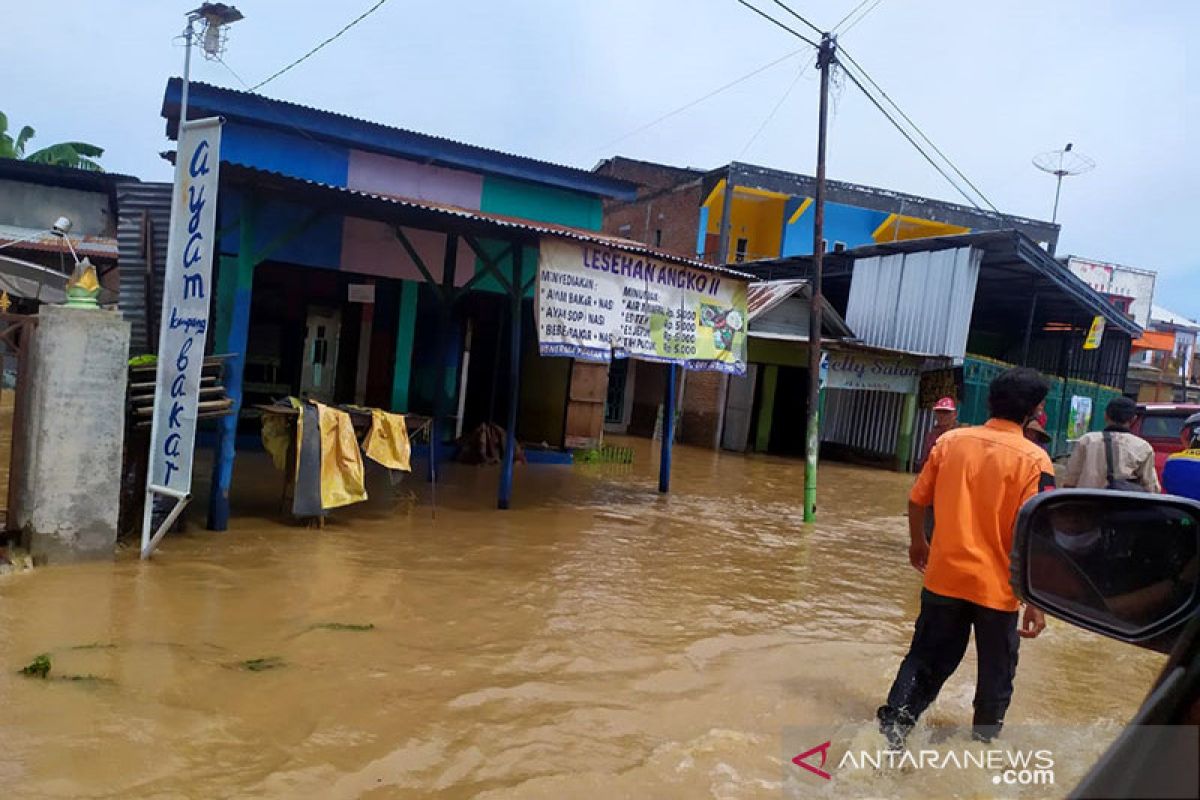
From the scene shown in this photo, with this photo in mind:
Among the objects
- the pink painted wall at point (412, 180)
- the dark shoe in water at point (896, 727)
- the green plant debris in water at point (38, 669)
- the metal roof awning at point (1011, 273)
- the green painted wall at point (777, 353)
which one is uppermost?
the metal roof awning at point (1011, 273)

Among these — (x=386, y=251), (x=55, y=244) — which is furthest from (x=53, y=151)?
(x=386, y=251)

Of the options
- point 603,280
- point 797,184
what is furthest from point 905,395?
Result: point 603,280

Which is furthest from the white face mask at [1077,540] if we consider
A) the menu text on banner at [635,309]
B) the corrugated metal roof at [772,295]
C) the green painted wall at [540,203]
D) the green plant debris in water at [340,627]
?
the corrugated metal roof at [772,295]

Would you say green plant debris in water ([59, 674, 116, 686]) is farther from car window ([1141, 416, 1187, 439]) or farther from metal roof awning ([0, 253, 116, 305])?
car window ([1141, 416, 1187, 439])

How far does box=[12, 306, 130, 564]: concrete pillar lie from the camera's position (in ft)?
19.1

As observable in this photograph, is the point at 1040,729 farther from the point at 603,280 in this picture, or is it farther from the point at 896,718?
the point at 603,280

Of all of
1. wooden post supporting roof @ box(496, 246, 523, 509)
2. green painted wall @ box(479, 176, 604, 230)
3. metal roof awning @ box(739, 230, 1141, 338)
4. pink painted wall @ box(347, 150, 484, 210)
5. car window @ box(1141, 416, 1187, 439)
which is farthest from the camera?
metal roof awning @ box(739, 230, 1141, 338)

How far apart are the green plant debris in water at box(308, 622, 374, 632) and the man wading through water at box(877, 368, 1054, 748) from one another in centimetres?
328

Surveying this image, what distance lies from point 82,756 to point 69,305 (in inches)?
141

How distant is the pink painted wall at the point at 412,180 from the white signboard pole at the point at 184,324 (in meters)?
6.81

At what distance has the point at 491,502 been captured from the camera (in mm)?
10453

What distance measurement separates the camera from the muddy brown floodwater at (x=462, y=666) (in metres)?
3.73

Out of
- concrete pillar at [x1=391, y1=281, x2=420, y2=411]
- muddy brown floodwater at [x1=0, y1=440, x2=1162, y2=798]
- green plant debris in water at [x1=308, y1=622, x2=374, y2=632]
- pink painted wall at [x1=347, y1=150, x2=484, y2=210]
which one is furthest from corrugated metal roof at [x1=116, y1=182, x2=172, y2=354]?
green plant debris in water at [x1=308, y1=622, x2=374, y2=632]

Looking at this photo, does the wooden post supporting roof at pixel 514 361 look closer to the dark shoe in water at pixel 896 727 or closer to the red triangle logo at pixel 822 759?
the red triangle logo at pixel 822 759
